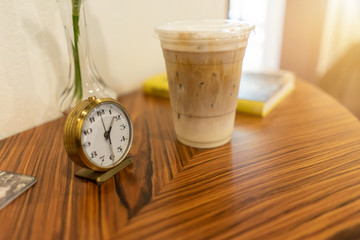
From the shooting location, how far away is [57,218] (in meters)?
0.42

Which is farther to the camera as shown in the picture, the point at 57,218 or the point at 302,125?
the point at 302,125

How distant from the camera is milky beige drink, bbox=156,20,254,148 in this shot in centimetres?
51

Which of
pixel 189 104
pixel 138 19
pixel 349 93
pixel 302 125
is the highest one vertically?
pixel 138 19

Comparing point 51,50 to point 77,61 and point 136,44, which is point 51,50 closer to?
point 77,61

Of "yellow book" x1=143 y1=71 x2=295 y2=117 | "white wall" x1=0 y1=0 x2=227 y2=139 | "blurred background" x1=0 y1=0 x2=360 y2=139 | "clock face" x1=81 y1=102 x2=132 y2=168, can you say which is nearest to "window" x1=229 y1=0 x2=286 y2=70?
"blurred background" x1=0 y1=0 x2=360 y2=139

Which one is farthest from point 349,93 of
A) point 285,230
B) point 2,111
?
point 2,111

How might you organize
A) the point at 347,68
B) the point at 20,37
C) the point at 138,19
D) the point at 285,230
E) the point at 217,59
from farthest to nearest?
the point at 347,68
the point at 138,19
the point at 20,37
the point at 217,59
the point at 285,230

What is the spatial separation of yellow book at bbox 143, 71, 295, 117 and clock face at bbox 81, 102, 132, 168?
1.28ft

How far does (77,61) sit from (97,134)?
29 centimetres

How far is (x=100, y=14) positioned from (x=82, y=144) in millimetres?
526

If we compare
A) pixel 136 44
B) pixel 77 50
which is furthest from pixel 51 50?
pixel 136 44

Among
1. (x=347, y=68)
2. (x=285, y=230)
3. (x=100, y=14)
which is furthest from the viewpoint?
(x=347, y=68)

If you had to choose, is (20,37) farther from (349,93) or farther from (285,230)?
(349,93)

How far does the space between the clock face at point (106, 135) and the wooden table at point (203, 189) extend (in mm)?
44
